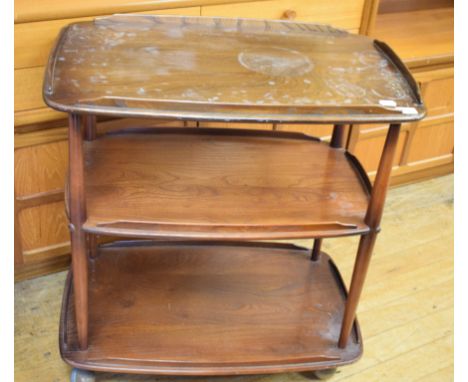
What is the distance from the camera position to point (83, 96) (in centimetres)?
119

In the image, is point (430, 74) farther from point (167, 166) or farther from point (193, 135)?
point (167, 166)

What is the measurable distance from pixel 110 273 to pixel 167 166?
44 centimetres

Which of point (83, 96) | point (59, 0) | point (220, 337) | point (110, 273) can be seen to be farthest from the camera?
point (110, 273)

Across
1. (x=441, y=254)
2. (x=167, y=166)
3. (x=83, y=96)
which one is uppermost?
(x=83, y=96)

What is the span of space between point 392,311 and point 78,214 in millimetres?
1099

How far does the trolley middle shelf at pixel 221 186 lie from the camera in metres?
1.34

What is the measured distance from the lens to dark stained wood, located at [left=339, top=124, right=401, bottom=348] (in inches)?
52.5

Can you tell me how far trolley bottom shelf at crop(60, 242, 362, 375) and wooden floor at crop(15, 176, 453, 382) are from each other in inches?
5.1

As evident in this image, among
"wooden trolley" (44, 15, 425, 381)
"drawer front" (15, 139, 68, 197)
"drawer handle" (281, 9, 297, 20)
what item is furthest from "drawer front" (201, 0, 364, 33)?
"drawer front" (15, 139, 68, 197)

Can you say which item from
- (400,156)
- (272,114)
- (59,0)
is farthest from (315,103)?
(400,156)

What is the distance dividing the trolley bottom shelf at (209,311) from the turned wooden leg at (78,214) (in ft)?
0.48

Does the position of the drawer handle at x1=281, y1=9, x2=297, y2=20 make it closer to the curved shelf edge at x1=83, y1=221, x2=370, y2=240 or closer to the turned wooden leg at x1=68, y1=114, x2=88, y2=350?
the curved shelf edge at x1=83, y1=221, x2=370, y2=240

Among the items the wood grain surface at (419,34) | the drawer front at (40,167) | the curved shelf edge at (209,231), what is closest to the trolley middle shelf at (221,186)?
the curved shelf edge at (209,231)

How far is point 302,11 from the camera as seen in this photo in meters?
1.80
